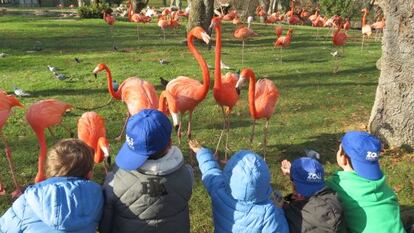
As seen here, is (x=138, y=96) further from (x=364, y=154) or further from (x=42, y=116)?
(x=364, y=154)

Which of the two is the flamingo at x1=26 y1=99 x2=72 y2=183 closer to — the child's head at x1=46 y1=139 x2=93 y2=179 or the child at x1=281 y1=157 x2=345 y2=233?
the child's head at x1=46 y1=139 x2=93 y2=179

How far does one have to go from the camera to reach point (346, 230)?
9.27 ft

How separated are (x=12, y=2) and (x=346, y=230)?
39196 millimetres

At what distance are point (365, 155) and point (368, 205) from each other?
1.00 ft

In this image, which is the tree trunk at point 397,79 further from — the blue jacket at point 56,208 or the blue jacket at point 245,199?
the blue jacket at point 56,208

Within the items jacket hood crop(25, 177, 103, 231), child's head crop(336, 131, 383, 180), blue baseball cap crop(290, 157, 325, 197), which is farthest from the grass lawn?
jacket hood crop(25, 177, 103, 231)

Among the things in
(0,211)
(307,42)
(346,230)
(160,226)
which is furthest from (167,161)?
(307,42)

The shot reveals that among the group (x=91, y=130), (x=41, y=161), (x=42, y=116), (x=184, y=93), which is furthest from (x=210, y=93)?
(x=41, y=161)

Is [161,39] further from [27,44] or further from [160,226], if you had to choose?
[160,226]

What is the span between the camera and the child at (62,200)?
222 centimetres

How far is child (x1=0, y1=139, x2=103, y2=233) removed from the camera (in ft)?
7.28

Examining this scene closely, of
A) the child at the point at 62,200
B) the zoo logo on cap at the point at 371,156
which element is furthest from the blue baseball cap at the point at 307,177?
the child at the point at 62,200

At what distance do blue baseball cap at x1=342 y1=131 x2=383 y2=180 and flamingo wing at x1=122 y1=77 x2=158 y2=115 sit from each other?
7.34 ft

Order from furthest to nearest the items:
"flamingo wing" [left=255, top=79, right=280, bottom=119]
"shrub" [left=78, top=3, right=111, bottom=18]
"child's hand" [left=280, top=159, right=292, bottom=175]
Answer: "shrub" [left=78, top=3, right=111, bottom=18] < "flamingo wing" [left=255, top=79, right=280, bottom=119] < "child's hand" [left=280, top=159, right=292, bottom=175]
